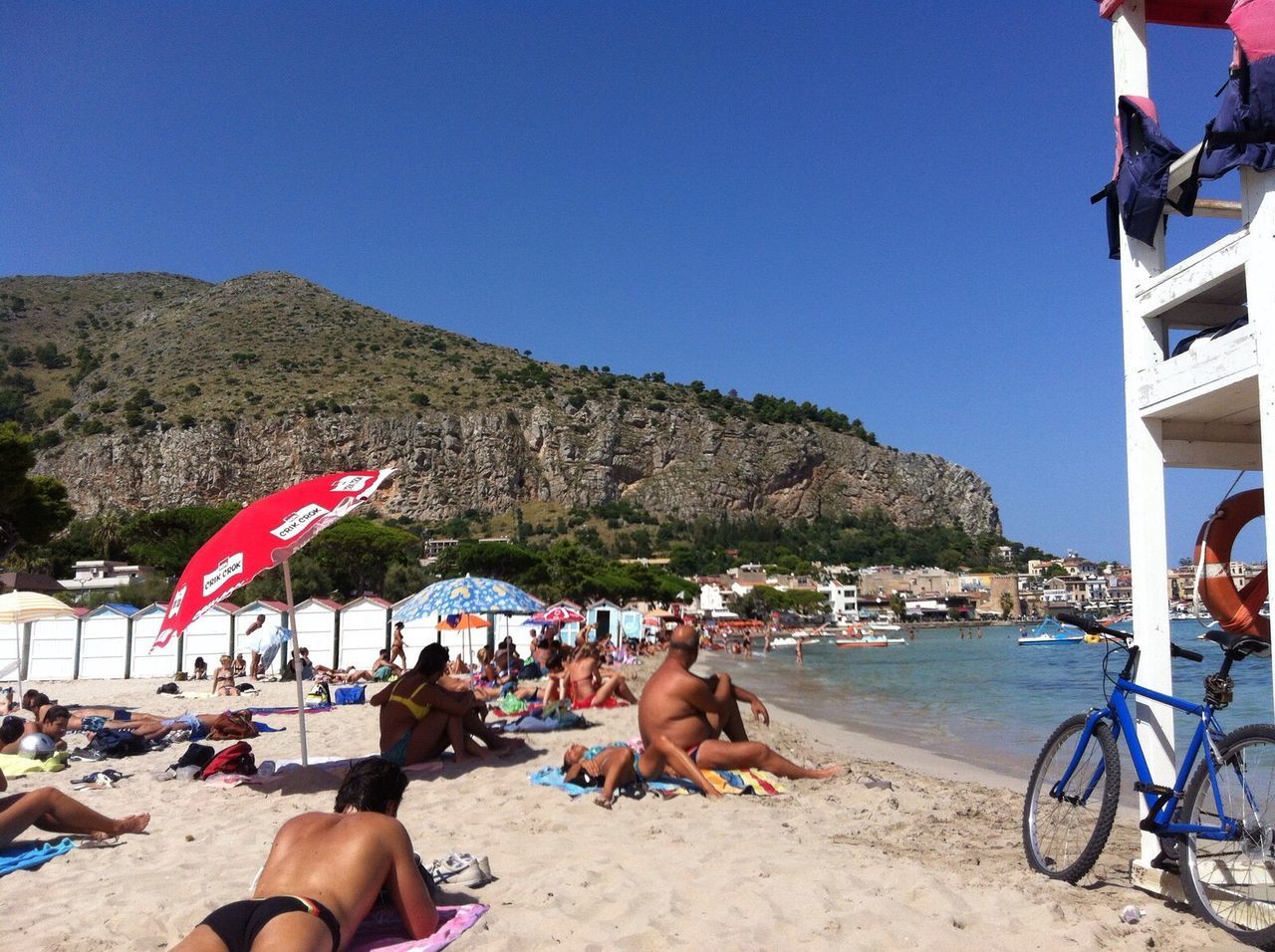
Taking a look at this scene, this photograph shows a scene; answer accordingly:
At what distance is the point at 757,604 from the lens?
86.6 m

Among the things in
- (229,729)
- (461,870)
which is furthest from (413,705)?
(229,729)

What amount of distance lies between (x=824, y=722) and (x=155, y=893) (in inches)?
475

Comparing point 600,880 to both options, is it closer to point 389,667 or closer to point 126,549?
point 389,667

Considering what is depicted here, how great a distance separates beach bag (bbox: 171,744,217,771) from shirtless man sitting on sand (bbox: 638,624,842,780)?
11.3 feet

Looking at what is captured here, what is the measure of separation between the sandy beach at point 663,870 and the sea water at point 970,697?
98 centimetres

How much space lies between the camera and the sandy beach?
11.2 ft

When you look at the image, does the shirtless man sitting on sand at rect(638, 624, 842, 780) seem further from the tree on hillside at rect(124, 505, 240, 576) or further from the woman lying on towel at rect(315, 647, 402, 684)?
the tree on hillside at rect(124, 505, 240, 576)

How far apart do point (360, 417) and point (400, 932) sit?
82834 mm

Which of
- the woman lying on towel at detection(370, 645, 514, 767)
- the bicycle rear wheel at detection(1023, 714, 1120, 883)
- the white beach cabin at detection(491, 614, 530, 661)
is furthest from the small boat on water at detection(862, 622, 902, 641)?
the bicycle rear wheel at detection(1023, 714, 1120, 883)

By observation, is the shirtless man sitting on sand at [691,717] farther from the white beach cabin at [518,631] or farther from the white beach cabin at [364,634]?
the white beach cabin at [518,631]

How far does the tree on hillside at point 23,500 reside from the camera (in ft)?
Answer: 74.9

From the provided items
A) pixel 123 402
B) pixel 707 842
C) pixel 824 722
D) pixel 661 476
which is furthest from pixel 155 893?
pixel 661 476

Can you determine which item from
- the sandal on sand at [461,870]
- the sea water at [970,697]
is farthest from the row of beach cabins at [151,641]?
the sandal on sand at [461,870]

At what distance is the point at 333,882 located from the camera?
2965 millimetres
